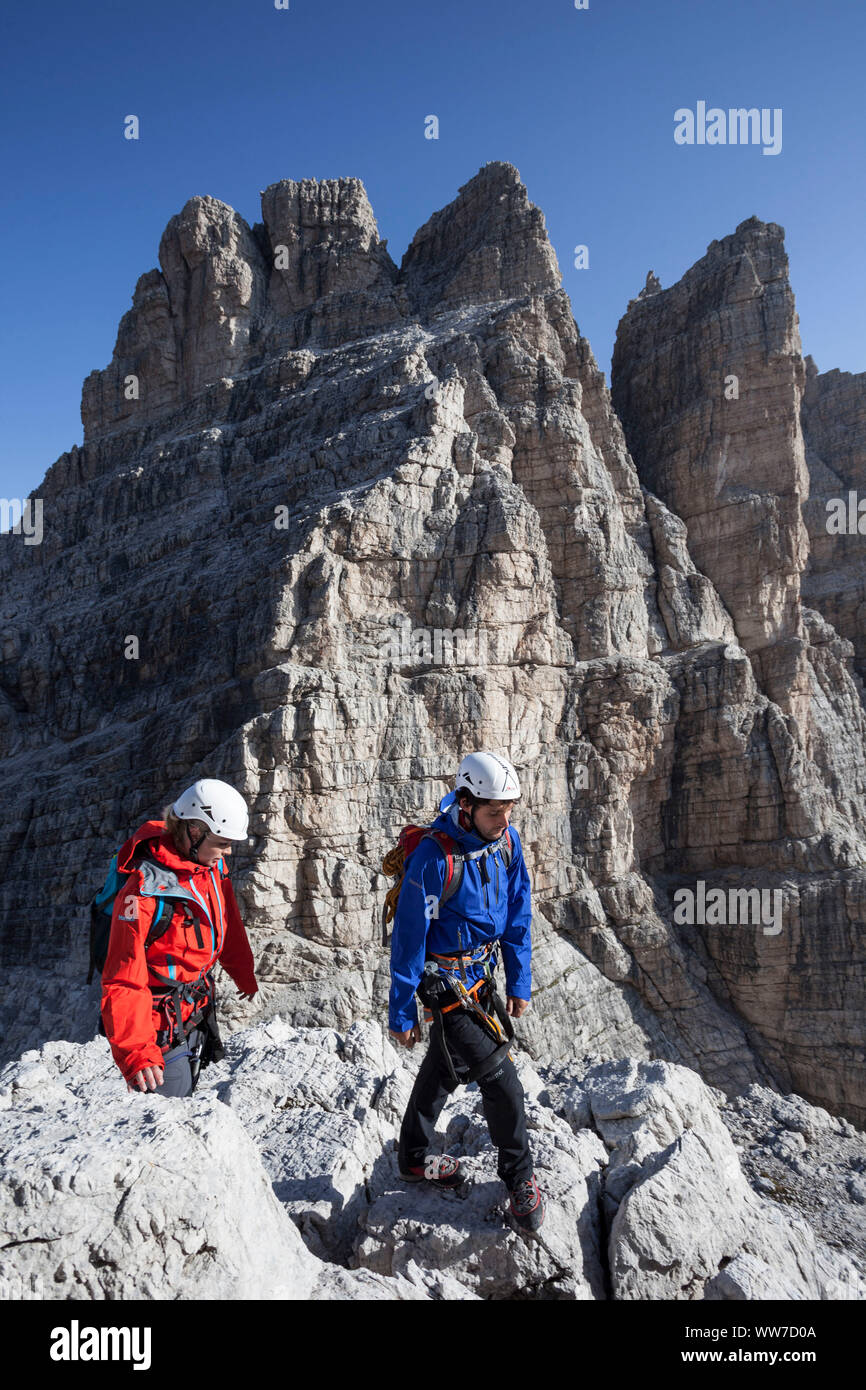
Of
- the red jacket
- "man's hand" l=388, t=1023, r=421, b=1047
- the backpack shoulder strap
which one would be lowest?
"man's hand" l=388, t=1023, r=421, b=1047

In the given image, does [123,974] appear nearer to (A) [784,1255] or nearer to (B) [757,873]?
(A) [784,1255]

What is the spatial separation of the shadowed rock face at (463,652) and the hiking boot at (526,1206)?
45.8 ft

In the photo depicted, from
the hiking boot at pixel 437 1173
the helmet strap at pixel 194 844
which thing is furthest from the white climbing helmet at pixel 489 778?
the hiking boot at pixel 437 1173

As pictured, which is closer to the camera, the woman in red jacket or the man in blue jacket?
the woman in red jacket

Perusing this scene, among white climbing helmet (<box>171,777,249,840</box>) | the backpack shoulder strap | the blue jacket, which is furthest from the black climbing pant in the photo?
white climbing helmet (<box>171,777,249,840</box>)

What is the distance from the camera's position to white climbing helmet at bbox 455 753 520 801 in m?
5.08

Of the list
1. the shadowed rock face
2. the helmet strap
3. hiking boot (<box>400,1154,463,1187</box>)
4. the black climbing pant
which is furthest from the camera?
the shadowed rock face

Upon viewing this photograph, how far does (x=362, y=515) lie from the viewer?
22.3 m

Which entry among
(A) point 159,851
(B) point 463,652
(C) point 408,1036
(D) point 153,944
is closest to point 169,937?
(D) point 153,944

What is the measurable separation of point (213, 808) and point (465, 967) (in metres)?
2.12

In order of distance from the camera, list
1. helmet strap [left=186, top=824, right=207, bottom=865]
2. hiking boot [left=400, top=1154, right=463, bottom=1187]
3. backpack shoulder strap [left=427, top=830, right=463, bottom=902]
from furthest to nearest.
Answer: hiking boot [left=400, top=1154, right=463, bottom=1187], helmet strap [left=186, top=824, right=207, bottom=865], backpack shoulder strap [left=427, top=830, right=463, bottom=902]

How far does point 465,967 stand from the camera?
5.18 m

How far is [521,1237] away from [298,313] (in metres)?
44.2

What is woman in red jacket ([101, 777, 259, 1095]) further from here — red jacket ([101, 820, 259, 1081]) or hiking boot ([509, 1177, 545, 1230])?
hiking boot ([509, 1177, 545, 1230])
